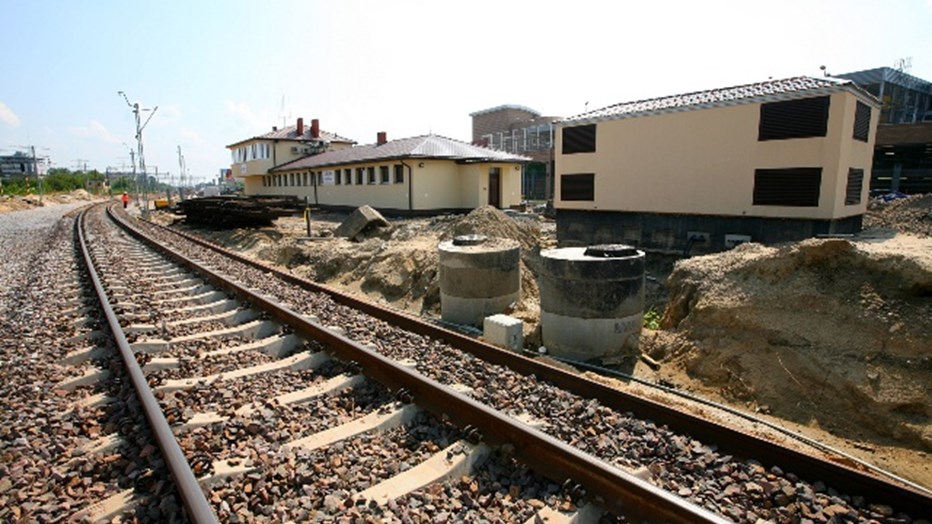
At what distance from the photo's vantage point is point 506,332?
247 inches

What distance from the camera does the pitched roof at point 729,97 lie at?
13172 millimetres

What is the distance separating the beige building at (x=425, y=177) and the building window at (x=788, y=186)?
49.3ft

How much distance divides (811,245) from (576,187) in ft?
39.7

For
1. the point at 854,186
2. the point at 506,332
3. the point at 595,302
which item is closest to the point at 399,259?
the point at 506,332

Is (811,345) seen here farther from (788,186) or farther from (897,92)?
(897,92)

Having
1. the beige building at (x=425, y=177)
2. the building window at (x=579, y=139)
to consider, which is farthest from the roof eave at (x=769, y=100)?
the beige building at (x=425, y=177)

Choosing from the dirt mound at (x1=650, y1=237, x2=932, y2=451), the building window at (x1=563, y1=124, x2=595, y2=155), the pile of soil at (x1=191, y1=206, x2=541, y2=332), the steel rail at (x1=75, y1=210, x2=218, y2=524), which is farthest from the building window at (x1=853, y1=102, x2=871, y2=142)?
the steel rail at (x1=75, y1=210, x2=218, y2=524)

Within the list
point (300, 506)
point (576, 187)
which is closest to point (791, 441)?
point (300, 506)

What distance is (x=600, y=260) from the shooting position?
6.56m

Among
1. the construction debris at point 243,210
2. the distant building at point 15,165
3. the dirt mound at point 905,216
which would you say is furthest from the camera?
the distant building at point 15,165

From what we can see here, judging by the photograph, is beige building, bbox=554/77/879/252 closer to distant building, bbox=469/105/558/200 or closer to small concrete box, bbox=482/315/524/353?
small concrete box, bbox=482/315/524/353

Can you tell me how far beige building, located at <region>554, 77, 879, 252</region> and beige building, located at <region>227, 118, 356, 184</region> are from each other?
105 feet

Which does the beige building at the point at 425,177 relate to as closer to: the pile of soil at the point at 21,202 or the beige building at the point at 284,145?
the beige building at the point at 284,145

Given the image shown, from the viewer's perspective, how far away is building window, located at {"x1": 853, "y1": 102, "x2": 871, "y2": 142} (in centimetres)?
1361
